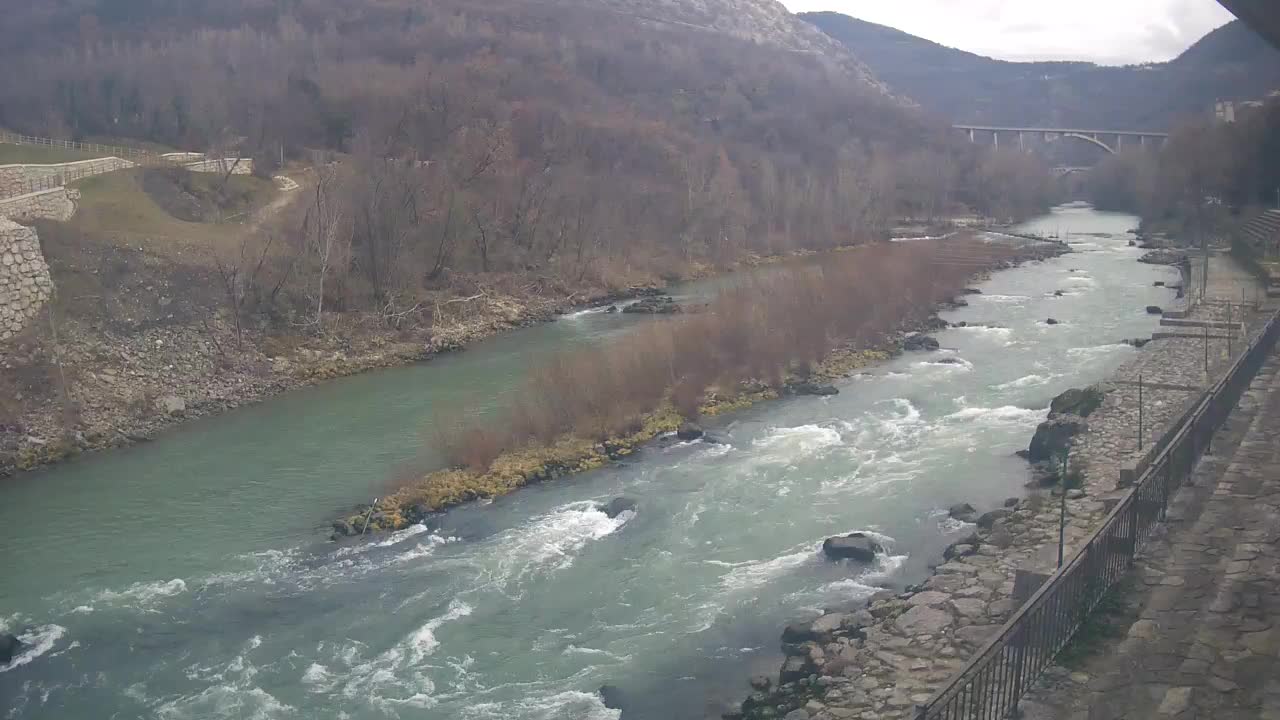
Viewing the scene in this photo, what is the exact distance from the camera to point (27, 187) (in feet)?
84.5

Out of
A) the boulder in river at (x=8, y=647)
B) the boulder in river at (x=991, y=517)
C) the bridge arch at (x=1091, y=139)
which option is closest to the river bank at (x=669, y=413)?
the boulder in river at (x=8, y=647)

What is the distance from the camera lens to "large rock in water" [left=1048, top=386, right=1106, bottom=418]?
→ 16.0 m

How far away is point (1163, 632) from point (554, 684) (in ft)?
16.3

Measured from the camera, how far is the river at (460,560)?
9.38 meters

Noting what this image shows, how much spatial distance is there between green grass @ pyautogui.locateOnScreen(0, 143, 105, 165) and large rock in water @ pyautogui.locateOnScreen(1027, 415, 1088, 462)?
28.3 metres

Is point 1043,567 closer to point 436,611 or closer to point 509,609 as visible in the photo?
point 509,609

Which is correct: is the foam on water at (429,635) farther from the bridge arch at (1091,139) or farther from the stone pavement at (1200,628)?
the bridge arch at (1091,139)

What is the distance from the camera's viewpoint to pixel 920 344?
2339cm

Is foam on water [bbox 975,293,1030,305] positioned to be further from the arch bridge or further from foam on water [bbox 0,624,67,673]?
the arch bridge

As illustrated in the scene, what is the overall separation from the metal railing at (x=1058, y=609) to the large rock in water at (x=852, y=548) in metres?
3.47

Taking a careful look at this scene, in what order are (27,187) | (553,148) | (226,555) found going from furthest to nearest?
(553,148)
(27,187)
(226,555)

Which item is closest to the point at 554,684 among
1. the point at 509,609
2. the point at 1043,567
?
the point at 509,609

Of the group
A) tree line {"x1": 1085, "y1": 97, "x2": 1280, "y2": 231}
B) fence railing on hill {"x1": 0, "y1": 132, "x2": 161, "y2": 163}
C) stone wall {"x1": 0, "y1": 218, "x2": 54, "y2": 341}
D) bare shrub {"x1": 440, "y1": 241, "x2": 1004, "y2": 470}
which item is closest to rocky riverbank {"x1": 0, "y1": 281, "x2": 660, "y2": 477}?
stone wall {"x1": 0, "y1": 218, "x2": 54, "y2": 341}

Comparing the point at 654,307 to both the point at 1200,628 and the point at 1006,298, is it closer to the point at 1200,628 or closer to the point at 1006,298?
the point at 1006,298
